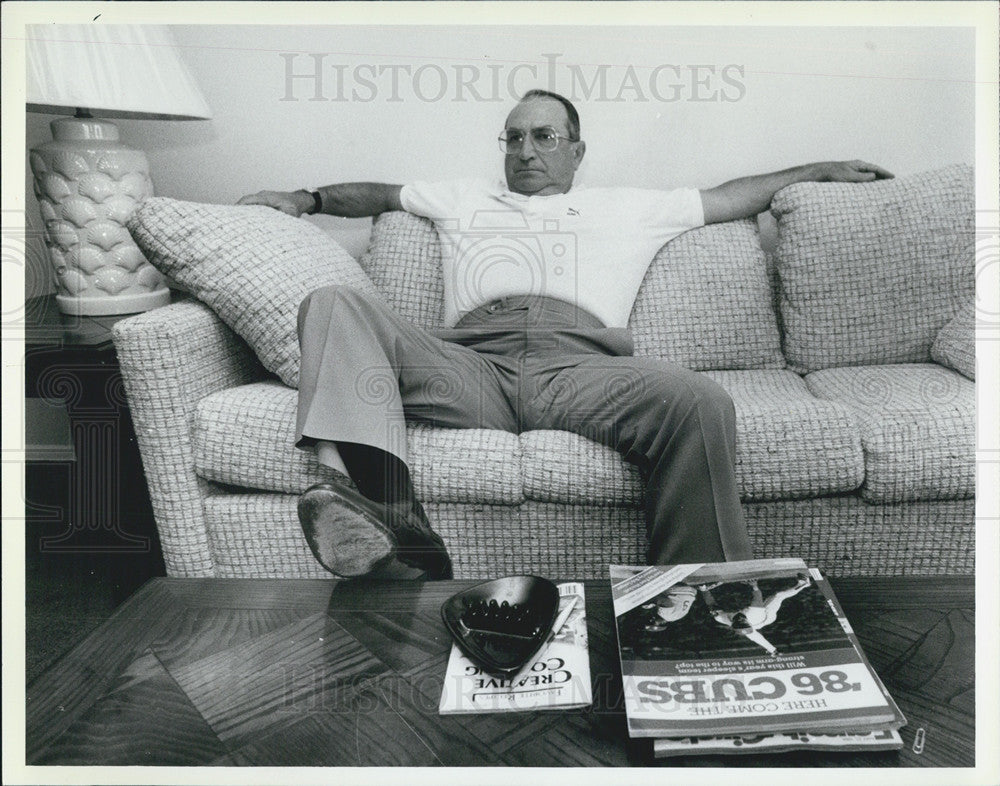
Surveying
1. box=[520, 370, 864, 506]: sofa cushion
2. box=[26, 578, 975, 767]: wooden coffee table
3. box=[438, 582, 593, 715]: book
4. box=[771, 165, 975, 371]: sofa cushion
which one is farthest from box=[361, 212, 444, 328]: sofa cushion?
box=[438, 582, 593, 715]: book

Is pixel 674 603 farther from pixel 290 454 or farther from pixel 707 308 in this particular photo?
pixel 707 308

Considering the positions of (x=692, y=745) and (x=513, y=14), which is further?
(x=513, y=14)

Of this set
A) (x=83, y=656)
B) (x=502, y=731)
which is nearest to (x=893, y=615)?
(x=502, y=731)

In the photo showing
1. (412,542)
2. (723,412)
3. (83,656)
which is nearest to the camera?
(83,656)

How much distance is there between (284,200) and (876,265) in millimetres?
1131

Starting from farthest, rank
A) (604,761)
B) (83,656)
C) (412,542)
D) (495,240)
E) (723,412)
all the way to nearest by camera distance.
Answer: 1. (495,240)
2. (723,412)
3. (412,542)
4. (83,656)
5. (604,761)

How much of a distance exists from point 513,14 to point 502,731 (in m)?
0.77

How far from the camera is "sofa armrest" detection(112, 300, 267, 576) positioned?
129cm

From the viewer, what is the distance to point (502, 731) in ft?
2.07

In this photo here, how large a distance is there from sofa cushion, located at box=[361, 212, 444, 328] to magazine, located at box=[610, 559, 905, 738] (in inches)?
33.6

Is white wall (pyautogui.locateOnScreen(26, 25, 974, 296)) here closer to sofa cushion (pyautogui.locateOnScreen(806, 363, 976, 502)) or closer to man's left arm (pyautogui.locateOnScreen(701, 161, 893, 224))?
man's left arm (pyautogui.locateOnScreen(701, 161, 893, 224))

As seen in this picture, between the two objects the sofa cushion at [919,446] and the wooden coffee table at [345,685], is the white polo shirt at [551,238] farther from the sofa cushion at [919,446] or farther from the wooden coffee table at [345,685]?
the wooden coffee table at [345,685]

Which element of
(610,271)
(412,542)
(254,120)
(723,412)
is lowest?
(412,542)

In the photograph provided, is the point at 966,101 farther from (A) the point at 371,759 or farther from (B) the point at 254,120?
(A) the point at 371,759
